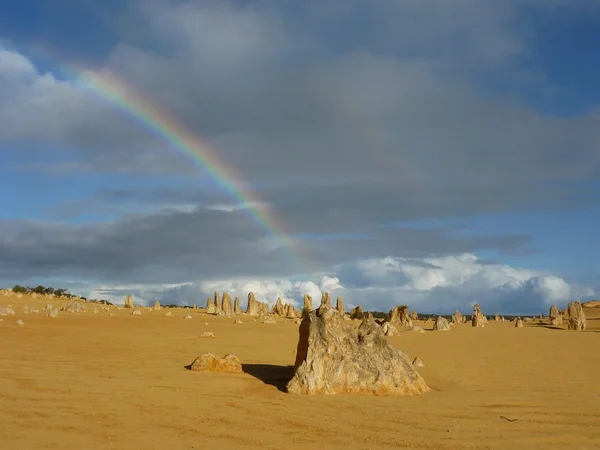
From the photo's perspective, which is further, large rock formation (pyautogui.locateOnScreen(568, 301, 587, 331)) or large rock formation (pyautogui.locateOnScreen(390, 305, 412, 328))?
large rock formation (pyautogui.locateOnScreen(390, 305, 412, 328))

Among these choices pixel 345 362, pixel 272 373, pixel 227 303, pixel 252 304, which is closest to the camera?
pixel 345 362

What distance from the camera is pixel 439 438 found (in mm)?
7645

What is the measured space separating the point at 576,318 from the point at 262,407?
101ft

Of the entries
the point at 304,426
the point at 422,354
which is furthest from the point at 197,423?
the point at 422,354

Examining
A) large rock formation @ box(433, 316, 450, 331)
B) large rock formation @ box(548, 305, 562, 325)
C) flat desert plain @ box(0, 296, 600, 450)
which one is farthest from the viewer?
large rock formation @ box(548, 305, 562, 325)

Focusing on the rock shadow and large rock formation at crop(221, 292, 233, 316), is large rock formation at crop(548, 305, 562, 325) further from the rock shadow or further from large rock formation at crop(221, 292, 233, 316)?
the rock shadow

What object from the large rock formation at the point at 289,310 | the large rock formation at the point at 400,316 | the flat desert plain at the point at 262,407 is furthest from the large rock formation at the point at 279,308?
the flat desert plain at the point at 262,407

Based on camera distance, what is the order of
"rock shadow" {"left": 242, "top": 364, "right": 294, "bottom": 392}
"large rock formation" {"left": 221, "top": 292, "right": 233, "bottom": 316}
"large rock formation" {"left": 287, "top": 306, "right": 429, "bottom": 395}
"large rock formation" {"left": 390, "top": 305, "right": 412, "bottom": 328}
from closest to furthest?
1. "large rock formation" {"left": 287, "top": 306, "right": 429, "bottom": 395}
2. "rock shadow" {"left": 242, "top": 364, "right": 294, "bottom": 392}
3. "large rock formation" {"left": 390, "top": 305, "right": 412, "bottom": 328}
4. "large rock formation" {"left": 221, "top": 292, "right": 233, "bottom": 316}

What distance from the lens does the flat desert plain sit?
24.5ft

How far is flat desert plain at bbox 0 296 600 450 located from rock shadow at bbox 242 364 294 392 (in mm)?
44

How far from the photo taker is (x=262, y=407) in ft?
31.1

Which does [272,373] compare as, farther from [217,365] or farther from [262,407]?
[262,407]

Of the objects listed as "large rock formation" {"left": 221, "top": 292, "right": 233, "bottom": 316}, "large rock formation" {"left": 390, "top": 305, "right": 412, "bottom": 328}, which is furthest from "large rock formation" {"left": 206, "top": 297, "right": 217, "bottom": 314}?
"large rock formation" {"left": 390, "top": 305, "right": 412, "bottom": 328}

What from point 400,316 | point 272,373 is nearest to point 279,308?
point 400,316
